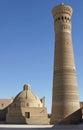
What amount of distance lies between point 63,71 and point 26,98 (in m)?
13.1

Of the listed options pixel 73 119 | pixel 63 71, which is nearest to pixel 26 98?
pixel 63 71

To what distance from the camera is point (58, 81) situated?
27.2m

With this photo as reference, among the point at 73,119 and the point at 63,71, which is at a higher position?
the point at 63,71

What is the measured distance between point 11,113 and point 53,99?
10.9 m

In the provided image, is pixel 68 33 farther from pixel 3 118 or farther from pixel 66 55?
pixel 3 118

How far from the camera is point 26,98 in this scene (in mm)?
38906

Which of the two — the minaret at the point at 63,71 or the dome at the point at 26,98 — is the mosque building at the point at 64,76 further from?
the dome at the point at 26,98

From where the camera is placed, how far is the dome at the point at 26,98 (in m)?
38.3

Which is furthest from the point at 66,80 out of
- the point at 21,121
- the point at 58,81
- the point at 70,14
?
the point at 21,121

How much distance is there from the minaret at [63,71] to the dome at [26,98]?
11506 mm

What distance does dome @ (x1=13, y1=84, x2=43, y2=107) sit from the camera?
3833cm

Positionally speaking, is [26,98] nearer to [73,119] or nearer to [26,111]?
[26,111]

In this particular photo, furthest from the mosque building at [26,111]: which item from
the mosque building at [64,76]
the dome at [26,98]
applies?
the mosque building at [64,76]

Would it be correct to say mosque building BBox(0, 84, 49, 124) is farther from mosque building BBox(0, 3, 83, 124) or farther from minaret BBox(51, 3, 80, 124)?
minaret BBox(51, 3, 80, 124)
